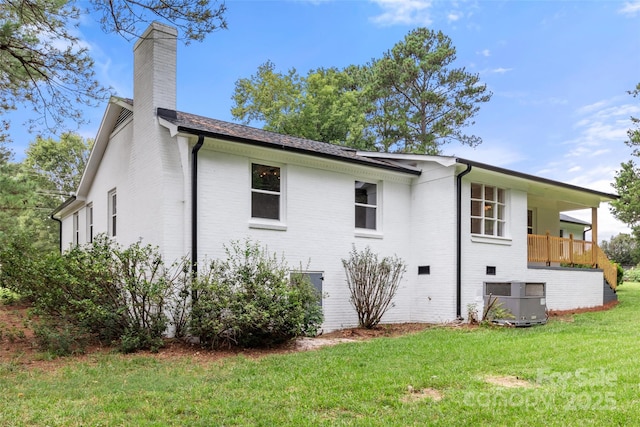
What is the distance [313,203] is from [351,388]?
6409 millimetres

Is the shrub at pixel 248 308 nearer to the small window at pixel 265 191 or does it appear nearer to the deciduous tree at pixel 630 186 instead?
the small window at pixel 265 191

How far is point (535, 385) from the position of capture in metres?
5.50

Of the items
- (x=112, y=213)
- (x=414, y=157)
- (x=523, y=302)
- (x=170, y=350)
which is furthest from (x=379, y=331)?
(x=112, y=213)

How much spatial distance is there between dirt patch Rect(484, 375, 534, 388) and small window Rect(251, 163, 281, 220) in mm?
6382

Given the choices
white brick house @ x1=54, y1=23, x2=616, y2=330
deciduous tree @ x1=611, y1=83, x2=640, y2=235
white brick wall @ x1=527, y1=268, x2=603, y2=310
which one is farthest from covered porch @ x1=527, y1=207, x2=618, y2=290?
deciduous tree @ x1=611, y1=83, x2=640, y2=235

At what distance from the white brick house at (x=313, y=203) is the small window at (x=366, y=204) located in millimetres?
33

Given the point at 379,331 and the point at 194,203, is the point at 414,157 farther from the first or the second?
the point at 194,203

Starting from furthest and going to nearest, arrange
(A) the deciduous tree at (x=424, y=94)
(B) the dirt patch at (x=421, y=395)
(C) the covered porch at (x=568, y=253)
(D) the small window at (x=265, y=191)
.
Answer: (A) the deciduous tree at (x=424, y=94)
(C) the covered porch at (x=568, y=253)
(D) the small window at (x=265, y=191)
(B) the dirt patch at (x=421, y=395)

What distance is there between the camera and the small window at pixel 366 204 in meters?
12.4

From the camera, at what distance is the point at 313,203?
449 inches

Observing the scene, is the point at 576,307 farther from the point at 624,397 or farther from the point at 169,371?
the point at 169,371

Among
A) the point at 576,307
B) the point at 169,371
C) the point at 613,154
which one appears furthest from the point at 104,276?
the point at 613,154

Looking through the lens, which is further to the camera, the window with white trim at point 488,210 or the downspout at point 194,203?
the window with white trim at point 488,210

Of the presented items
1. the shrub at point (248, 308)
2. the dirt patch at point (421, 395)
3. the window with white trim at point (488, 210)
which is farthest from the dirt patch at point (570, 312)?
the dirt patch at point (421, 395)
